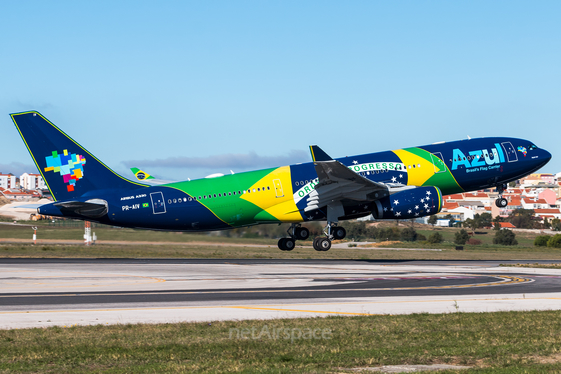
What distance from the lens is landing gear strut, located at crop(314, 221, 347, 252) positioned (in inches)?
1799

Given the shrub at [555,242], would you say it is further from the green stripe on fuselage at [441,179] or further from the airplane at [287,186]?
the green stripe on fuselage at [441,179]

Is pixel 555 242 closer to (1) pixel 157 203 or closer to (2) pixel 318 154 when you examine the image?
(2) pixel 318 154

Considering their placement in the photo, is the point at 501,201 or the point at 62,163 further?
the point at 501,201

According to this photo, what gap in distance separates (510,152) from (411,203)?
1015 cm

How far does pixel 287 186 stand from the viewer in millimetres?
45906

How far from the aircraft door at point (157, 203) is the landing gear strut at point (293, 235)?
10582 mm

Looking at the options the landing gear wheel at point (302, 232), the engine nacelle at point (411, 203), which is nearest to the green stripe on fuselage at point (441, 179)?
the engine nacelle at point (411, 203)

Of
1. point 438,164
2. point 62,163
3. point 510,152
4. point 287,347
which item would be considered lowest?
point 287,347

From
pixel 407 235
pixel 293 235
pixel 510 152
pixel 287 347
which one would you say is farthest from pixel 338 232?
pixel 407 235

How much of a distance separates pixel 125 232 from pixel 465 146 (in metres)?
32.9

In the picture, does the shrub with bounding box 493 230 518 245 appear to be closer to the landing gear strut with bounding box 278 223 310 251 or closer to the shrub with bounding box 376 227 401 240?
the shrub with bounding box 376 227 401 240

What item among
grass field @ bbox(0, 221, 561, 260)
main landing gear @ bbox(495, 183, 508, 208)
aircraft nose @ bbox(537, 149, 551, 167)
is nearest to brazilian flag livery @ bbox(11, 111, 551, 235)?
aircraft nose @ bbox(537, 149, 551, 167)

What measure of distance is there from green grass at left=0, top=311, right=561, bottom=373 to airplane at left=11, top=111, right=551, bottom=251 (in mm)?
25089

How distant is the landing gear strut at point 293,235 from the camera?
160 feet
